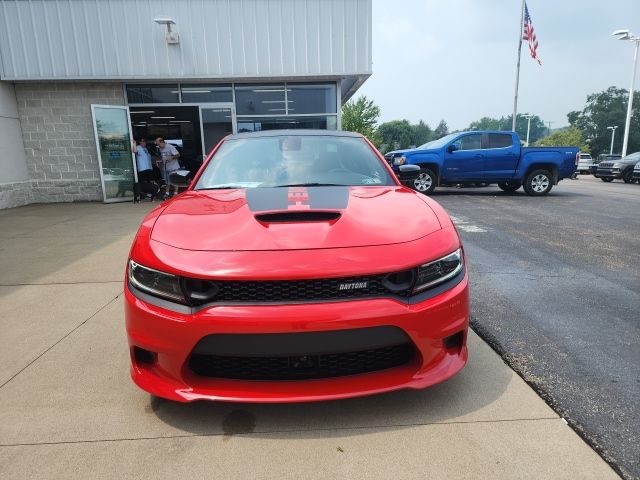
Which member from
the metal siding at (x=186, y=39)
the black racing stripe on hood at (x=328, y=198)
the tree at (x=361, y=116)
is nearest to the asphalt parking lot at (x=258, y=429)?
the black racing stripe on hood at (x=328, y=198)

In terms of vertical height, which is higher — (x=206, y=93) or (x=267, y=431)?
(x=206, y=93)

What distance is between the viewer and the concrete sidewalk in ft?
5.69

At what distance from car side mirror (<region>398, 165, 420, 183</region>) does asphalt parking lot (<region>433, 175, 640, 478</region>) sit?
1.19m

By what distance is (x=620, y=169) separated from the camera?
2008 centimetres

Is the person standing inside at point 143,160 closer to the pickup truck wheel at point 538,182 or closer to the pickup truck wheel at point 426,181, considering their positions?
the pickup truck wheel at point 426,181

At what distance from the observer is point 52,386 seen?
239 centimetres

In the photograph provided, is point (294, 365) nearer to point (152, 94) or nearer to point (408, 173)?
point (408, 173)

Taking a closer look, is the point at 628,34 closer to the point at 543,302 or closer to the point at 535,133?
the point at 543,302

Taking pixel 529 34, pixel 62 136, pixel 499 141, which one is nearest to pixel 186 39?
pixel 62 136

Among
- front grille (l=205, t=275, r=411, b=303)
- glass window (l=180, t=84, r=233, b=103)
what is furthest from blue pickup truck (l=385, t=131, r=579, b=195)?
front grille (l=205, t=275, r=411, b=303)

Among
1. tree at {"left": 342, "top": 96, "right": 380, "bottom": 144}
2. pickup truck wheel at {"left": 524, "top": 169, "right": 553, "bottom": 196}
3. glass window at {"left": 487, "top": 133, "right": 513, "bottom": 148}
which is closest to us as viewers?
glass window at {"left": 487, "top": 133, "right": 513, "bottom": 148}

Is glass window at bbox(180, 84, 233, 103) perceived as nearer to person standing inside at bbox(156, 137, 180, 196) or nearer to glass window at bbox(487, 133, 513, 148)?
person standing inside at bbox(156, 137, 180, 196)

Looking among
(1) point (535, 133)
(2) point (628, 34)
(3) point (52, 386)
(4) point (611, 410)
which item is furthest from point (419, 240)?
(1) point (535, 133)

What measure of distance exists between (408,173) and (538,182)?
10606mm
